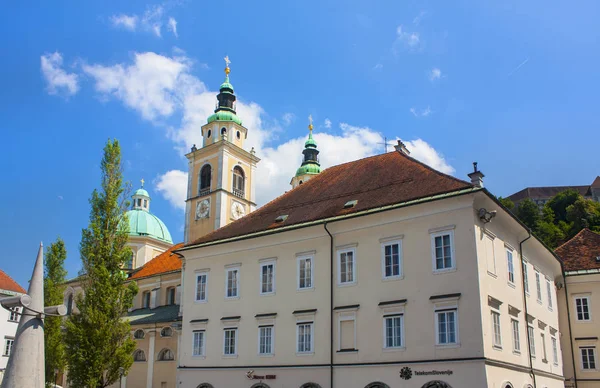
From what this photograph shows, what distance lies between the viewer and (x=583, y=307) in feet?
111

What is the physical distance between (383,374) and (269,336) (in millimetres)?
6304

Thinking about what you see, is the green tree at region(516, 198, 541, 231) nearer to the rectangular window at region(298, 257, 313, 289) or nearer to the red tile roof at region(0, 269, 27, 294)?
the rectangular window at region(298, 257, 313, 289)

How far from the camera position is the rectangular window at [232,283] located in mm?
29688

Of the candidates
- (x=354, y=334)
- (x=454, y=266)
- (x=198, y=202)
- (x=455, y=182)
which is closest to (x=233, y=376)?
(x=354, y=334)

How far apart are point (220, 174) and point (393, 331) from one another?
129 ft

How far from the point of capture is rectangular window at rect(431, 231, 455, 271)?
2312 centimetres

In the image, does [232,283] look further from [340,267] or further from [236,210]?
[236,210]

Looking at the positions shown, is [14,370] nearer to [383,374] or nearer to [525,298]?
[383,374]

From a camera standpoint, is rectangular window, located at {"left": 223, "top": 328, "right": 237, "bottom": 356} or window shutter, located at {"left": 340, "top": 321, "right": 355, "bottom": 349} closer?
window shutter, located at {"left": 340, "top": 321, "right": 355, "bottom": 349}

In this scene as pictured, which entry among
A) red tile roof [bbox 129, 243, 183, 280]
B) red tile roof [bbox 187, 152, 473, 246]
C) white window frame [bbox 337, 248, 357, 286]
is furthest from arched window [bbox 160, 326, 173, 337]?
white window frame [bbox 337, 248, 357, 286]

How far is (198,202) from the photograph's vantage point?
61375mm

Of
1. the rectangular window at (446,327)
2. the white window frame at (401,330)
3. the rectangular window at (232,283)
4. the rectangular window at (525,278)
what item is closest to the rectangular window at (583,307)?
the rectangular window at (525,278)

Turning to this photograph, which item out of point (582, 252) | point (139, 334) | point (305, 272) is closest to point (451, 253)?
point (305, 272)

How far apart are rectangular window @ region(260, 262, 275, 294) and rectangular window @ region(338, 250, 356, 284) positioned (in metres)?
3.78
